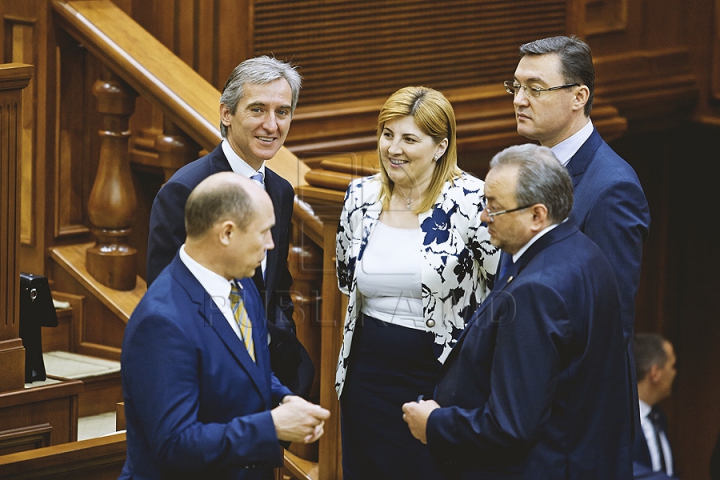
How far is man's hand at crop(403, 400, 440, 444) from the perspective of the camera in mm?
2307

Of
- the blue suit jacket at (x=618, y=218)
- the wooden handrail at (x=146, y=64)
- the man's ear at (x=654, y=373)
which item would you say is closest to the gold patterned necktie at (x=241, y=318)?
the blue suit jacket at (x=618, y=218)

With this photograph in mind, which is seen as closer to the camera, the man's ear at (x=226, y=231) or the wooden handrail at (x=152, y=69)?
the man's ear at (x=226, y=231)

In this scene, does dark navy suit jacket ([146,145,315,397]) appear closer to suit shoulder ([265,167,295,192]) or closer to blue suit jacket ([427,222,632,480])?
suit shoulder ([265,167,295,192])

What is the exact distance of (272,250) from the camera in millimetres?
2678

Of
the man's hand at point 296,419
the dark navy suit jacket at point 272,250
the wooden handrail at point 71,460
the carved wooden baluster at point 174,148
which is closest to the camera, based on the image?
the man's hand at point 296,419

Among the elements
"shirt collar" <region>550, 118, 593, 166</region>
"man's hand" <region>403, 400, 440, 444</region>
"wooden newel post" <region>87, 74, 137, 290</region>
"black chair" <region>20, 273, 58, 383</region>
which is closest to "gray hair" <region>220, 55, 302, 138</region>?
"shirt collar" <region>550, 118, 593, 166</region>

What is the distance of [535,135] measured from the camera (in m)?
2.84

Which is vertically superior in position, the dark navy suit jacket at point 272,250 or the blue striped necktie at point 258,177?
the blue striped necktie at point 258,177

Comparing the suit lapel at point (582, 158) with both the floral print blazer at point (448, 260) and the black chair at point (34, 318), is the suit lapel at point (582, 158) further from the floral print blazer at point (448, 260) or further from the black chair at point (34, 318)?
the black chair at point (34, 318)

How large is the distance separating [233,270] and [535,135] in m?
1.14

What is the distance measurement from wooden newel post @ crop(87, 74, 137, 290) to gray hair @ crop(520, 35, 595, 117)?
1.70m

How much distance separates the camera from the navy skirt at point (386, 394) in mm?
2754

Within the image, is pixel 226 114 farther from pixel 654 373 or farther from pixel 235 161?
pixel 654 373

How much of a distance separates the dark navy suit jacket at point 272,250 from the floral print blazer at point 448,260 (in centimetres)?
16
